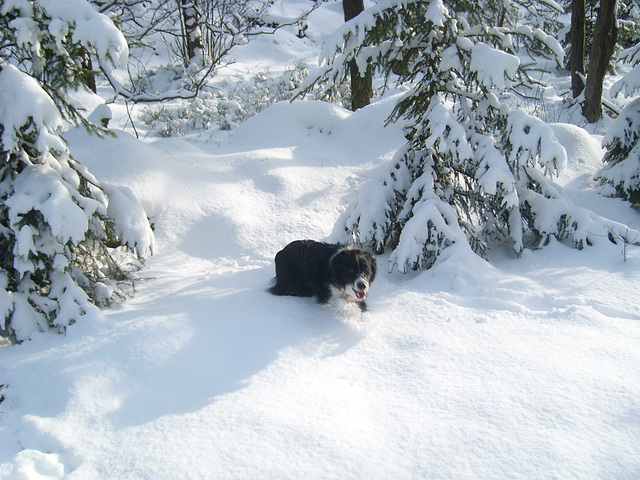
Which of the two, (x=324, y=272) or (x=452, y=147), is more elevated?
(x=452, y=147)

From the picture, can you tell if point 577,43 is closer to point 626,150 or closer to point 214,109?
point 626,150

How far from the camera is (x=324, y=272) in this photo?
4.38 metres

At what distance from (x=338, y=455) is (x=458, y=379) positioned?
1093 millimetres

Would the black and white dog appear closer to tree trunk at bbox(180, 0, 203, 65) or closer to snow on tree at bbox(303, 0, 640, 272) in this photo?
snow on tree at bbox(303, 0, 640, 272)

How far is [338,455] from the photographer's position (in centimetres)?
243

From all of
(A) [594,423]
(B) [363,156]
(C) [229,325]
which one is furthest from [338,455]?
(B) [363,156]

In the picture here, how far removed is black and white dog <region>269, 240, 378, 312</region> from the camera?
4.14m

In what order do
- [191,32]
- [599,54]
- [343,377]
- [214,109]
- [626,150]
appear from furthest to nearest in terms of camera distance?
[191,32]
[214,109]
[599,54]
[626,150]
[343,377]

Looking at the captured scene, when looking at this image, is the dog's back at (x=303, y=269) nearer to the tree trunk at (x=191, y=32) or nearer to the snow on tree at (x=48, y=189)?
the snow on tree at (x=48, y=189)

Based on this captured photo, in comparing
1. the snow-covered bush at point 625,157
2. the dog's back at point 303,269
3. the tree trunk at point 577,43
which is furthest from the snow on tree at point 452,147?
the tree trunk at point 577,43

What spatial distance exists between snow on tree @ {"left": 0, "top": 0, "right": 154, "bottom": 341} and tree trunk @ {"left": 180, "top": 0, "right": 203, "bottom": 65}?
31.6 feet

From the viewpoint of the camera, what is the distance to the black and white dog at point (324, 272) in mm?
4145

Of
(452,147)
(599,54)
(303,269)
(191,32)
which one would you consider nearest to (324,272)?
(303,269)

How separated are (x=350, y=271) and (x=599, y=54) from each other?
881 cm
